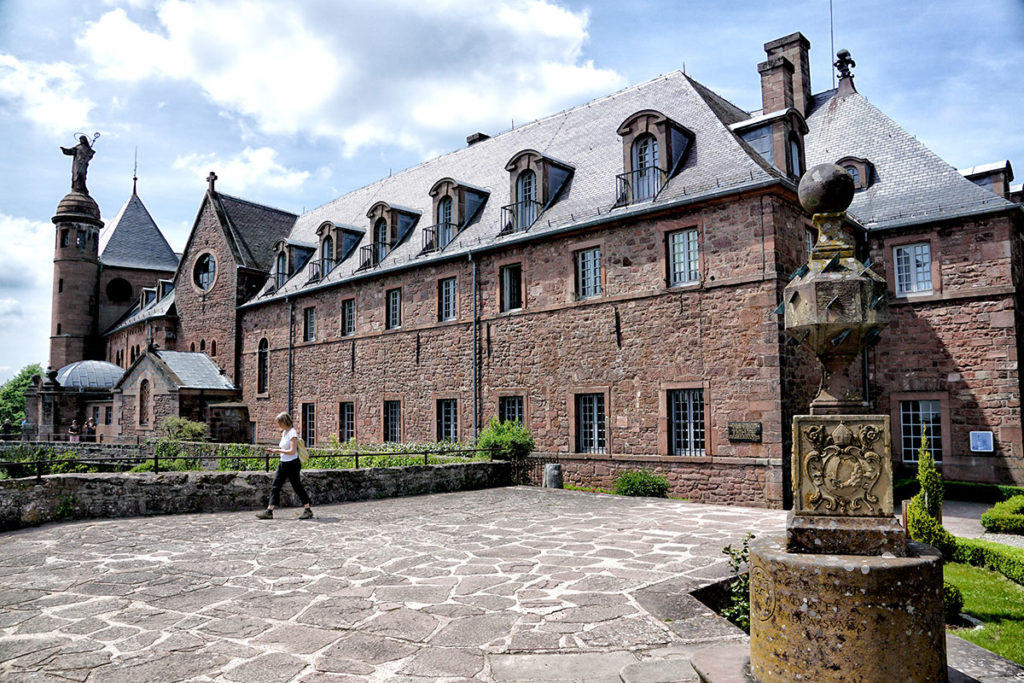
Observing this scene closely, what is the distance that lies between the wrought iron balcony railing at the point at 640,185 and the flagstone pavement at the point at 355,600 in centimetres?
903

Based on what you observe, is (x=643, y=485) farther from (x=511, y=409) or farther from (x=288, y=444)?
(x=288, y=444)

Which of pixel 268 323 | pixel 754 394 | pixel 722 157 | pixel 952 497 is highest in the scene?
pixel 722 157

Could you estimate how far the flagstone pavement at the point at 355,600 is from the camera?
4582 millimetres

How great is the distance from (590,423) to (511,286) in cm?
463

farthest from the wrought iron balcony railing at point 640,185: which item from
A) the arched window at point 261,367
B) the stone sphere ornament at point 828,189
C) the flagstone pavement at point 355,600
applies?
the arched window at point 261,367

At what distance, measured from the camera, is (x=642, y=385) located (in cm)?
1594

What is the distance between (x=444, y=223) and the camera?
22.2 m

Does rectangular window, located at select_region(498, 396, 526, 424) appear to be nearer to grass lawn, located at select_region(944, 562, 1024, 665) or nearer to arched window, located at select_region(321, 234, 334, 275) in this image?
arched window, located at select_region(321, 234, 334, 275)

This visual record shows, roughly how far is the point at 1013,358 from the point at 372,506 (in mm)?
14853

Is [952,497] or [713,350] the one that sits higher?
[713,350]

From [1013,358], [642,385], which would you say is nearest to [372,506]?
[642,385]

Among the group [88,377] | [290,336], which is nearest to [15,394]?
[88,377]

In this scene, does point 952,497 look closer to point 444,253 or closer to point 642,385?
point 642,385

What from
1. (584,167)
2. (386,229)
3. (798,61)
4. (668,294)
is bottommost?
(668,294)
